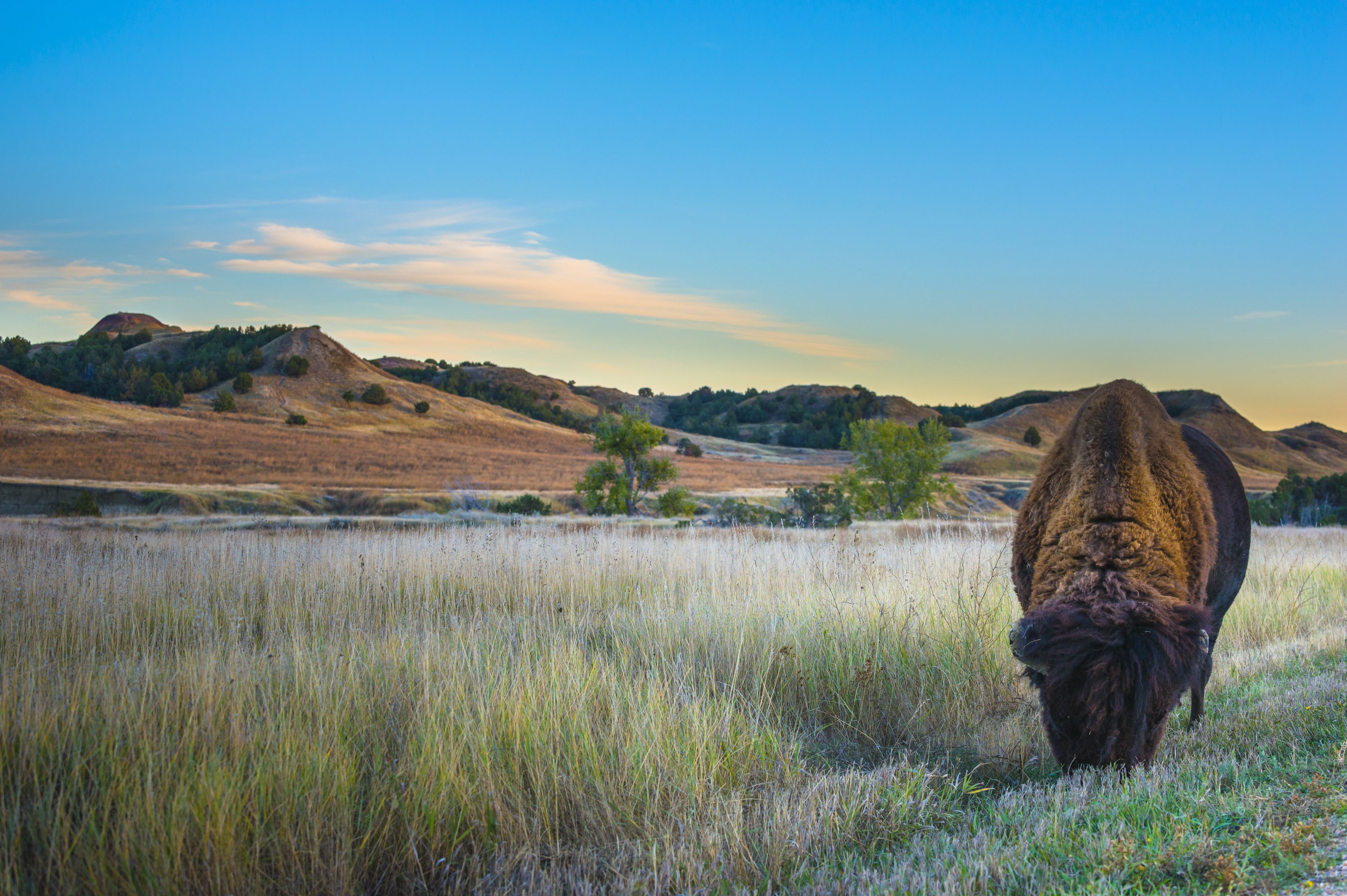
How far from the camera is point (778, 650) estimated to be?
251 inches

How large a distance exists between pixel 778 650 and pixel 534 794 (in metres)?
2.93

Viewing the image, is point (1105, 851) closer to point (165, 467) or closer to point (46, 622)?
point (46, 622)

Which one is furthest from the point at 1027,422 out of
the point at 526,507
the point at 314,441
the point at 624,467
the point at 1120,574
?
the point at 1120,574

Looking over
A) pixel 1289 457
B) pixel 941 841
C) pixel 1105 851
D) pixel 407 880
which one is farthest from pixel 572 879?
pixel 1289 457

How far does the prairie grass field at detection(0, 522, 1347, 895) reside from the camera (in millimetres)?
3072

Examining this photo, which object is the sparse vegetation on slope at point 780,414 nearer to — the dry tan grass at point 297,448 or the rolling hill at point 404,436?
the rolling hill at point 404,436

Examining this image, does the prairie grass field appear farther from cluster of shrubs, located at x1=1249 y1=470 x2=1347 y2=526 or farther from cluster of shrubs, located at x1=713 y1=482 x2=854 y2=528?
cluster of shrubs, located at x1=1249 y1=470 x2=1347 y2=526

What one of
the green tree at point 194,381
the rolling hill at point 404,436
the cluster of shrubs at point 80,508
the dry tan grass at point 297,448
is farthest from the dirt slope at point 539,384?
the cluster of shrubs at point 80,508

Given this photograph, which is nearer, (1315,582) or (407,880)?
(407,880)

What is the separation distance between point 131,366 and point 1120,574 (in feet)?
317

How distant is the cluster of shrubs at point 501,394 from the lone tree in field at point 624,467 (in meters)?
72.8

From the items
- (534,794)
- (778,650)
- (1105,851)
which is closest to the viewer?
(1105,851)

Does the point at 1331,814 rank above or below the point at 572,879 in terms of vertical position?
above

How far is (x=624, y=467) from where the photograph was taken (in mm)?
35875
